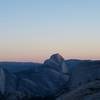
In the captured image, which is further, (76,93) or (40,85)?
(40,85)

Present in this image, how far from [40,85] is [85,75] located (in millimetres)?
45219

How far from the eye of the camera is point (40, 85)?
97.6 m

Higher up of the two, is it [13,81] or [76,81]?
[76,81]

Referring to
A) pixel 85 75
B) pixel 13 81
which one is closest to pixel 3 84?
pixel 13 81

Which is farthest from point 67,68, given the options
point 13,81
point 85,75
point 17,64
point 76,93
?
point 76,93

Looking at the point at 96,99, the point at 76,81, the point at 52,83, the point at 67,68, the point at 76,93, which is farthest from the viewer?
the point at 67,68

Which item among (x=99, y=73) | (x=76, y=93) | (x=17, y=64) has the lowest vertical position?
(x=17, y=64)

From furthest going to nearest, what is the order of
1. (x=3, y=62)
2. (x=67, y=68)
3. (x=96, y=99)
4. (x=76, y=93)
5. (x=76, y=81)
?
(x=3, y=62) < (x=67, y=68) < (x=76, y=81) < (x=76, y=93) < (x=96, y=99)

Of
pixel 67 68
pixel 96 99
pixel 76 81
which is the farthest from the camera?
pixel 67 68

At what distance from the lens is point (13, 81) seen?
9656cm

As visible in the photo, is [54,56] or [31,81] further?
[54,56]

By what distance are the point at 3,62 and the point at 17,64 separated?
4557 mm

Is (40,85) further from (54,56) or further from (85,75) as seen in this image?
(85,75)

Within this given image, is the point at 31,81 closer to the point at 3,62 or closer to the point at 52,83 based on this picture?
the point at 52,83
